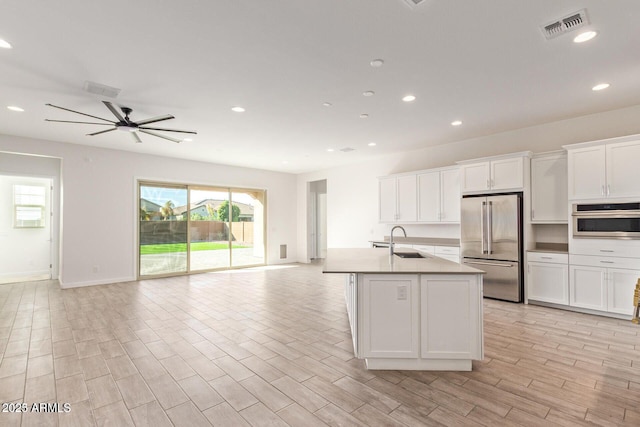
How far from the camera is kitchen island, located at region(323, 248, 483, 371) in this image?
2543 millimetres

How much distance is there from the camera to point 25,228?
23.7 feet

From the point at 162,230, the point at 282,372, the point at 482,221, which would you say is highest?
the point at 482,221

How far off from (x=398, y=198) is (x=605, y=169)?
11.0 feet

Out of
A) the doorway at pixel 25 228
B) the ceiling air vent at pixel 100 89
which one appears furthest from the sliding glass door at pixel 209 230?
the ceiling air vent at pixel 100 89

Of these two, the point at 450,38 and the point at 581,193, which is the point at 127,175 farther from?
the point at 581,193

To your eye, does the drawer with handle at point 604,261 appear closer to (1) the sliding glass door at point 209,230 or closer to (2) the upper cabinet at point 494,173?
(2) the upper cabinet at point 494,173

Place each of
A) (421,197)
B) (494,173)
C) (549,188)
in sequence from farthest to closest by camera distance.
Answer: (421,197) < (494,173) < (549,188)

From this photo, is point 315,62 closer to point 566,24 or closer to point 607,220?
point 566,24

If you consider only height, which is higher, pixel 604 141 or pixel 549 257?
pixel 604 141

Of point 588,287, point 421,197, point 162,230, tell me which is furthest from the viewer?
point 162,230

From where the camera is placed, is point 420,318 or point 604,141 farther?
point 604,141

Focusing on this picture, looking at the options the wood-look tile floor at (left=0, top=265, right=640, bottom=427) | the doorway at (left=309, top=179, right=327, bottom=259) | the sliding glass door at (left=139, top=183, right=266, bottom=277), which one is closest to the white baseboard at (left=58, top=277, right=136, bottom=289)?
the sliding glass door at (left=139, top=183, right=266, bottom=277)

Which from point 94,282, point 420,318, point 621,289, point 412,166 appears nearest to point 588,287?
point 621,289

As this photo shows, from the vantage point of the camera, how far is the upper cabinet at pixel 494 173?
4.73 meters
